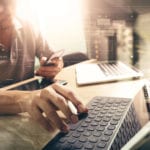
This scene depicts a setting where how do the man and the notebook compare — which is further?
the notebook

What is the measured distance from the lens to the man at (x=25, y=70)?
58cm

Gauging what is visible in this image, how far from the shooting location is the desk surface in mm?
511

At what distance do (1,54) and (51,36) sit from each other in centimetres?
31

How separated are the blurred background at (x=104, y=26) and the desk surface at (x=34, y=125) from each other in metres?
0.19

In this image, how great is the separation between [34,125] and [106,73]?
0.53m

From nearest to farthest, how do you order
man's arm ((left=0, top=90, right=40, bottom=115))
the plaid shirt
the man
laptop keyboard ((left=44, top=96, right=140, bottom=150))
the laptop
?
1. the laptop
2. laptop keyboard ((left=44, top=96, right=140, bottom=150))
3. the man
4. man's arm ((left=0, top=90, right=40, bottom=115))
5. the plaid shirt

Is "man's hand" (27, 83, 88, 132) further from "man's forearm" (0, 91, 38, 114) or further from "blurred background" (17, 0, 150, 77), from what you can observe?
"blurred background" (17, 0, 150, 77)

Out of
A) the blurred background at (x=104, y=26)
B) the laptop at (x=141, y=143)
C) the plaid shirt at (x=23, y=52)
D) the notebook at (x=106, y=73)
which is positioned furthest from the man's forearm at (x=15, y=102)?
the plaid shirt at (x=23, y=52)

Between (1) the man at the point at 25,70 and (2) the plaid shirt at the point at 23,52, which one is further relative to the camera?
(2) the plaid shirt at the point at 23,52

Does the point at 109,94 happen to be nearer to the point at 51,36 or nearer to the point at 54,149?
the point at 54,149

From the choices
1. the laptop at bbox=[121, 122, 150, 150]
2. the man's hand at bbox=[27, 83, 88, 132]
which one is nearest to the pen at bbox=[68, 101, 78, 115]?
the man's hand at bbox=[27, 83, 88, 132]

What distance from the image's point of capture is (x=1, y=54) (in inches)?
59.7

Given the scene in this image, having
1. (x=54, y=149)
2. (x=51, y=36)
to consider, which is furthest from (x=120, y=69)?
(x=54, y=149)

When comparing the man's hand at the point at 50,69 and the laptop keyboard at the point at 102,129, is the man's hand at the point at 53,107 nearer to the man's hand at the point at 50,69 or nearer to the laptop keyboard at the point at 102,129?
the laptop keyboard at the point at 102,129
